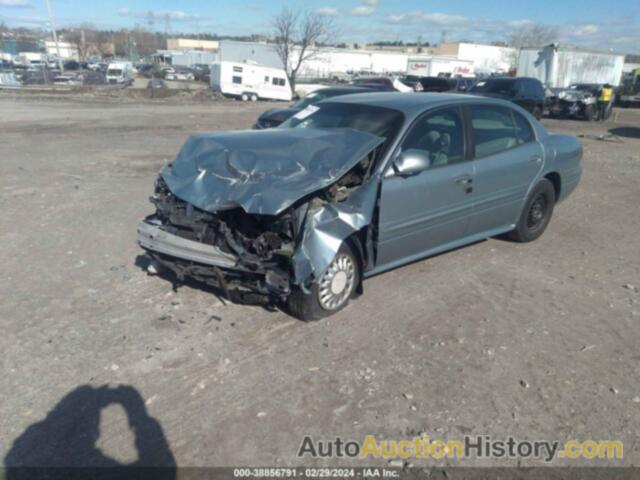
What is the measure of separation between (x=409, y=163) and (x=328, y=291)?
48.9 inches

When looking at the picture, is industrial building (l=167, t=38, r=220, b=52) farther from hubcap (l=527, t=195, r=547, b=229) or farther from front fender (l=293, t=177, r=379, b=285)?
front fender (l=293, t=177, r=379, b=285)

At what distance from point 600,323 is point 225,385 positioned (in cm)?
311

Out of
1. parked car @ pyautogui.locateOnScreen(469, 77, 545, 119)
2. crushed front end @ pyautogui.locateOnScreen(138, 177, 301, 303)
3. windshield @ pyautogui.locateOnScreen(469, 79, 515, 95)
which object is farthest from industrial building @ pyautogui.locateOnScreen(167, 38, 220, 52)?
crushed front end @ pyautogui.locateOnScreen(138, 177, 301, 303)

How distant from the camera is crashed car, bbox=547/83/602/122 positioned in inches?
914

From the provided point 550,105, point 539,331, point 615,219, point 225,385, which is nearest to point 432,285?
point 539,331

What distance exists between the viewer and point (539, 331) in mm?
4086

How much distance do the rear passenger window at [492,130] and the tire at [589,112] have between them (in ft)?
68.7

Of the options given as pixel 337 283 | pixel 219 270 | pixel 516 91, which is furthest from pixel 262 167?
pixel 516 91

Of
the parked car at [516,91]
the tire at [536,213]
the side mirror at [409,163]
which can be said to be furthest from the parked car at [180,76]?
the side mirror at [409,163]

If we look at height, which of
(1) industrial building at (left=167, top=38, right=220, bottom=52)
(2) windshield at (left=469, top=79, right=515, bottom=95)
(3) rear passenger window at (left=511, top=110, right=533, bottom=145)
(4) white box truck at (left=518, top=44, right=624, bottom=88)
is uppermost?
(1) industrial building at (left=167, top=38, right=220, bottom=52)

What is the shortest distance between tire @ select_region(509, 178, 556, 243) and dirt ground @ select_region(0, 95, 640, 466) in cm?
15

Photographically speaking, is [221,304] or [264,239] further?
[221,304]

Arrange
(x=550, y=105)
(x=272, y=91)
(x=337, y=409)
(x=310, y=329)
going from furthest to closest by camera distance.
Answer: (x=272, y=91)
(x=550, y=105)
(x=310, y=329)
(x=337, y=409)

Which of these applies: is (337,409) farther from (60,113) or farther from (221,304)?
(60,113)
